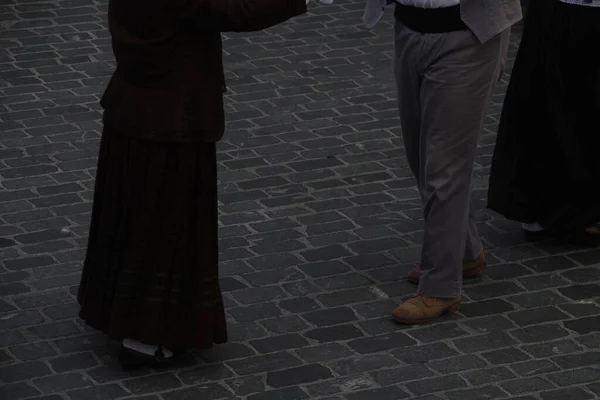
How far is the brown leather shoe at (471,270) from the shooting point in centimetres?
636

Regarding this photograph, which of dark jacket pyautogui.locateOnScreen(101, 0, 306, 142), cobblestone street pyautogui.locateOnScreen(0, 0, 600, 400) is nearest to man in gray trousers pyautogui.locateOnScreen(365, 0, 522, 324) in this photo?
cobblestone street pyautogui.locateOnScreen(0, 0, 600, 400)

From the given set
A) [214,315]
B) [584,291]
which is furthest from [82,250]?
[584,291]

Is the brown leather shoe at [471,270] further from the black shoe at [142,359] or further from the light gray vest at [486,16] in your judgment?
the black shoe at [142,359]

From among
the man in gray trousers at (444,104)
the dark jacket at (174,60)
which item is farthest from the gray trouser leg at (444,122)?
the dark jacket at (174,60)

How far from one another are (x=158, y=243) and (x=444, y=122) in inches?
49.7

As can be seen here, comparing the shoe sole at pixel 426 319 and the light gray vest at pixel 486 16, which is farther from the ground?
the light gray vest at pixel 486 16

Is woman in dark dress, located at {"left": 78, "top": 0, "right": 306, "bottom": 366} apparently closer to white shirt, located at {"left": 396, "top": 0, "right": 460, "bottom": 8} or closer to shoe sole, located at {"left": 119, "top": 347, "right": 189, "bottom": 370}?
shoe sole, located at {"left": 119, "top": 347, "right": 189, "bottom": 370}

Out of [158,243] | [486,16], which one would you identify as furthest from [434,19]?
[158,243]

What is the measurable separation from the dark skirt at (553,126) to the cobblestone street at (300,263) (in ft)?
0.65

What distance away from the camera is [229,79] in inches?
356

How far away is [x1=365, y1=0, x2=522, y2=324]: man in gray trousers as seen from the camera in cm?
567

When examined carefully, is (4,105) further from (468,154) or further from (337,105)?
(468,154)

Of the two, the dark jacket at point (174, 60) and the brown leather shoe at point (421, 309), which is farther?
the brown leather shoe at point (421, 309)

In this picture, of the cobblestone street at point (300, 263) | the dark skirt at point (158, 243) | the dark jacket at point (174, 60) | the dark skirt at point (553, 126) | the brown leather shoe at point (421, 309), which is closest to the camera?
the dark jacket at point (174, 60)
